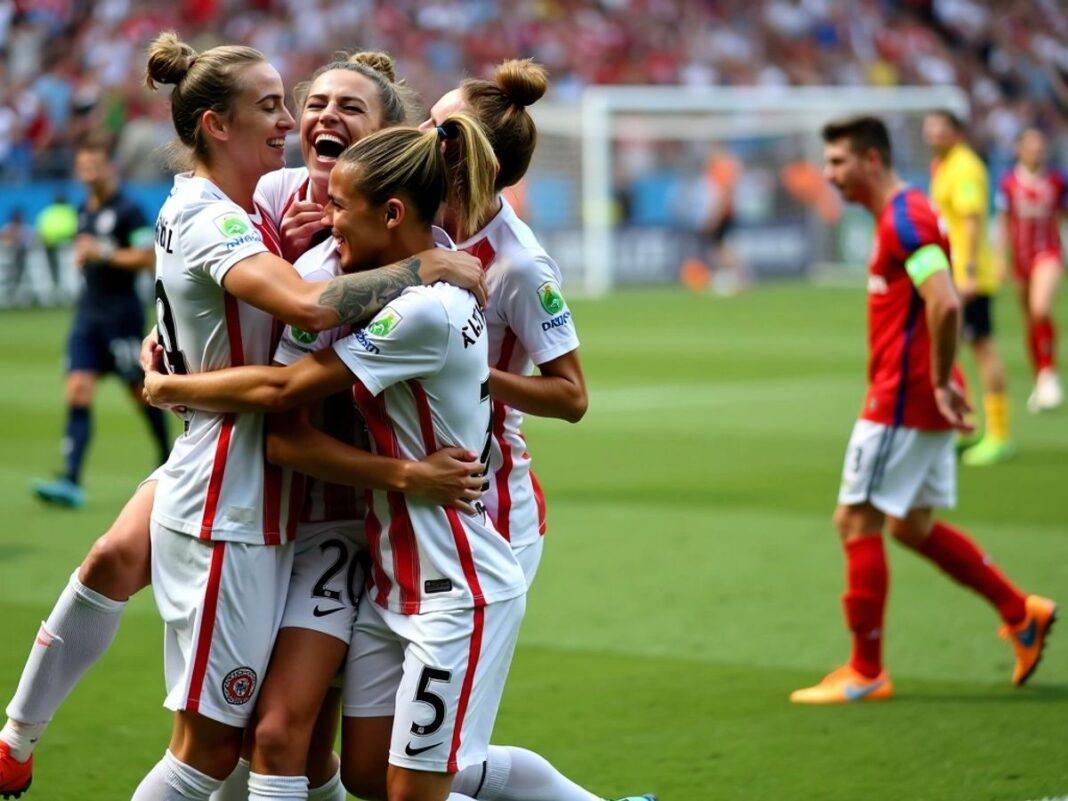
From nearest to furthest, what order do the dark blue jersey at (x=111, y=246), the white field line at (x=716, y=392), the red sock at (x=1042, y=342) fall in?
the dark blue jersey at (x=111, y=246), the red sock at (x=1042, y=342), the white field line at (x=716, y=392)

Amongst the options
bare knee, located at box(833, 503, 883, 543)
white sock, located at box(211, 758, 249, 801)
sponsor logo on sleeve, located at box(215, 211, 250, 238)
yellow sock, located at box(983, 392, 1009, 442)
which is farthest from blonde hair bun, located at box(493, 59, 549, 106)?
yellow sock, located at box(983, 392, 1009, 442)

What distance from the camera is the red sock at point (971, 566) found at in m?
6.91

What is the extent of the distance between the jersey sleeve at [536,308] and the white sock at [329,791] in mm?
1234

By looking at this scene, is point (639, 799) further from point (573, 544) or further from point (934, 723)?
point (573, 544)

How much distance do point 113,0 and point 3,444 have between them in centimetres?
1839

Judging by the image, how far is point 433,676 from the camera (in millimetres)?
4035

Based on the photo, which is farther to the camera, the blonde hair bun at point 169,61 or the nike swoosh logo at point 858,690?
the nike swoosh logo at point 858,690

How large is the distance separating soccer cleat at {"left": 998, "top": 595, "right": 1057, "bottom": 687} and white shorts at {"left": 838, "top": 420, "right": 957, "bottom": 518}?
54 centimetres

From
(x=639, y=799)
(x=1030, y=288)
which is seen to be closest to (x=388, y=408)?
(x=639, y=799)

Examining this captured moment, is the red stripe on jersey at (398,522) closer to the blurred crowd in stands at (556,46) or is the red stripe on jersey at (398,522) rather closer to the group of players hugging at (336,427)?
the group of players hugging at (336,427)

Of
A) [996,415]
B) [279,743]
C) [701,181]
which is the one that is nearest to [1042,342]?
[996,415]

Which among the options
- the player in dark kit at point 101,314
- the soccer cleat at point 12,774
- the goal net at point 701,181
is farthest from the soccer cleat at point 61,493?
the goal net at point 701,181

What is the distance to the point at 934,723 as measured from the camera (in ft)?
20.7

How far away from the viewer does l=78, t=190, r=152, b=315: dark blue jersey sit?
11.2 m
